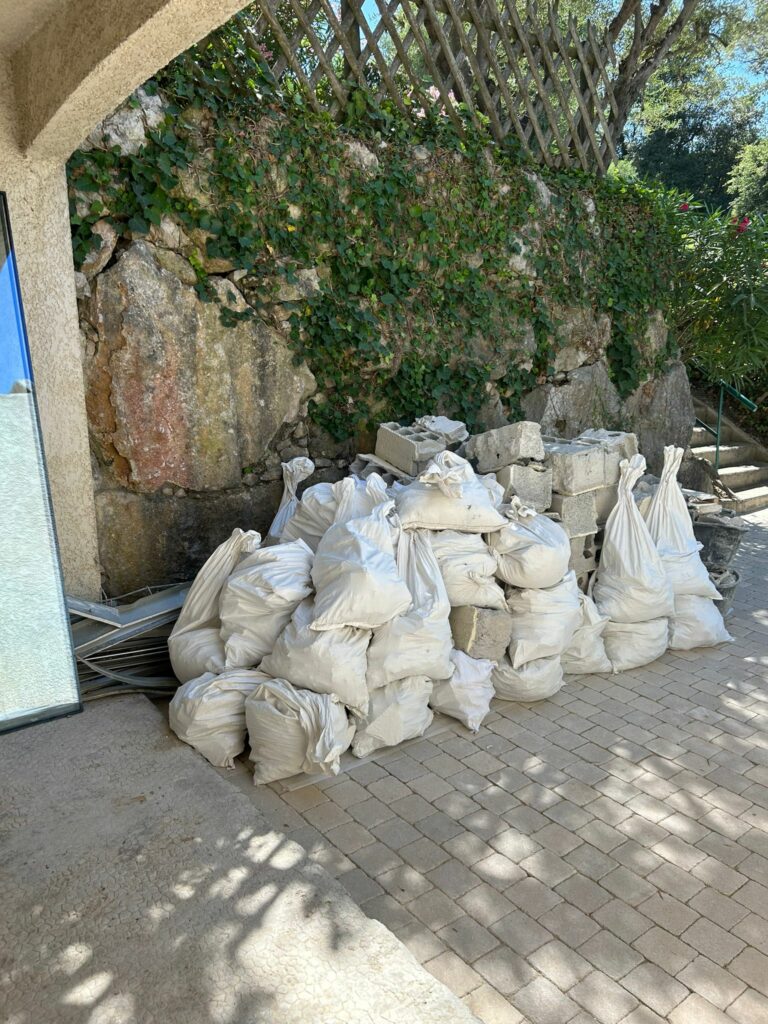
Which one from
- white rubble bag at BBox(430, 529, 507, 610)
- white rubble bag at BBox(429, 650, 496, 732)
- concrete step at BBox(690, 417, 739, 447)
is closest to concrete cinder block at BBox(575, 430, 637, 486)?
white rubble bag at BBox(430, 529, 507, 610)

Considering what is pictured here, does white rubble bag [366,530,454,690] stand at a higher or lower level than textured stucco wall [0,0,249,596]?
lower

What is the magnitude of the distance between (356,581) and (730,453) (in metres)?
6.23

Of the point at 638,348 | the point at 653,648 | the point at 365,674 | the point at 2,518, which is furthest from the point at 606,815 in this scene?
the point at 638,348

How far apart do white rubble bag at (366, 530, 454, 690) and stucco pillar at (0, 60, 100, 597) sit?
155 centimetres

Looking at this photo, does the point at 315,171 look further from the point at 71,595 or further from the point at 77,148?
the point at 71,595

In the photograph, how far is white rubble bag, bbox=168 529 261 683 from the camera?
11.1 ft

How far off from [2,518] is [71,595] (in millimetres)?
756

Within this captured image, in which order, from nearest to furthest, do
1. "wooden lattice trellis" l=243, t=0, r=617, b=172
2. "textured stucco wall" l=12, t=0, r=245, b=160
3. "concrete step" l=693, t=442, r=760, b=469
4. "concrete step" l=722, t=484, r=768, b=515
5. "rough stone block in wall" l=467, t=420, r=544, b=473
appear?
"textured stucco wall" l=12, t=0, r=245, b=160 → "rough stone block in wall" l=467, t=420, r=544, b=473 → "wooden lattice trellis" l=243, t=0, r=617, b=172 → "concrete step" l=722, t=484, r=768, b=515 → "concrete step" l=693, t=442, r=760, b=469

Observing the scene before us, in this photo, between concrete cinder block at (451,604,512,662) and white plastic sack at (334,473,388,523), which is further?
white plastic sack at (334,473,388,523)

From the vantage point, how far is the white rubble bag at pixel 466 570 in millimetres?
3619

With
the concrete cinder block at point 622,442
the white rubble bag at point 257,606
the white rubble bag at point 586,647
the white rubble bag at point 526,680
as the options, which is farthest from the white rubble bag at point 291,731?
the concrete cinder block at point 622,442

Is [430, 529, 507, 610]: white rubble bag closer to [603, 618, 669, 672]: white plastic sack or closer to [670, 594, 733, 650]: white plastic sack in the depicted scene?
[603, 618, 669, 672]: white plastic sack

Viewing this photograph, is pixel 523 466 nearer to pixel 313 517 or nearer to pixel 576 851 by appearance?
pixel 313 517

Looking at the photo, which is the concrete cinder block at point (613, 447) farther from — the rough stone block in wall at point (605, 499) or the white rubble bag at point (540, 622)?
the white rubble bag at point (540, 622)
